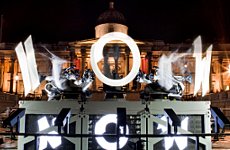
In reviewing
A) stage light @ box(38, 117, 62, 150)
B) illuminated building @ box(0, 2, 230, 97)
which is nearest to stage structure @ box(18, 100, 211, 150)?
stage light @ box(38, 117, 62, 150)

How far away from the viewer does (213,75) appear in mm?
64375

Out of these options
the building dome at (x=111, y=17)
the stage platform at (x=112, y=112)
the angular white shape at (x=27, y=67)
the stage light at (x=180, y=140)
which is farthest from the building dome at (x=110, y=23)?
the stage light at (x=180, y=140)

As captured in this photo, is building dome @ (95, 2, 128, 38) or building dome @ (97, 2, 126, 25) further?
building dome @ (97, 2, 126, 25)

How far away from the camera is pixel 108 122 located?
577 centimetres

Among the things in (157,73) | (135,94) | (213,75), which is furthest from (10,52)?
(157,73)

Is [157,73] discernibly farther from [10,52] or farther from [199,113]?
[10,52]

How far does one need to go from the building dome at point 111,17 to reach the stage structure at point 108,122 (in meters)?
59.1

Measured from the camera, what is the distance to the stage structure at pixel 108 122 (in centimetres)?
576

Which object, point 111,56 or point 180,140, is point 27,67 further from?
point 111,56

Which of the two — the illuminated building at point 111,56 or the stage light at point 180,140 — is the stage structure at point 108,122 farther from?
the illuminated building at point 111,56

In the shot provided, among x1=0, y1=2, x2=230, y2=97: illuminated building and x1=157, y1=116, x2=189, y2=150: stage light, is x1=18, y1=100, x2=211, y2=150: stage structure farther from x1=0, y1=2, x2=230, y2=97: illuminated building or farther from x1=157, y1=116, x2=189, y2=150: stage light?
x1=0, y1=2, x2=230, y2=97: illuminated building

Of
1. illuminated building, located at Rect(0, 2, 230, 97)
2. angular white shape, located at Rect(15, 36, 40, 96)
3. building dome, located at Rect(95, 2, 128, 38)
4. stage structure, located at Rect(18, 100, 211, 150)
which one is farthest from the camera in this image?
building dome, located at Rect(95, 2, 128, 38)

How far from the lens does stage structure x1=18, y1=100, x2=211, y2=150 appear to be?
5.76 meters

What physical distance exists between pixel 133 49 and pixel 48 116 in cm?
247
